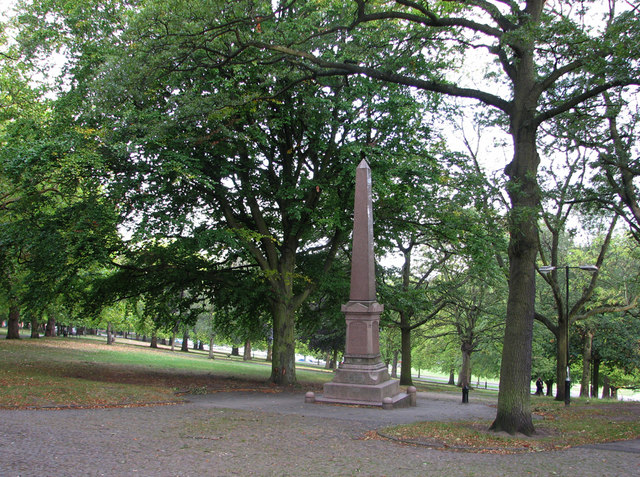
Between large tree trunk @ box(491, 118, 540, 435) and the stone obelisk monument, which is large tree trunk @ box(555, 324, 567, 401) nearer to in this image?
the stone obelisk monument

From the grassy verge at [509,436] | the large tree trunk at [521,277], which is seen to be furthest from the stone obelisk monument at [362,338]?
the large tree trunk at [521,277]

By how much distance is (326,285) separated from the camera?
1919 centimetres

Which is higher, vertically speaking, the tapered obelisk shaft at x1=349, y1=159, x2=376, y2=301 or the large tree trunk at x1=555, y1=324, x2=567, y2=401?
the tapered obelisk shaft at x1=349, y1=159, x2=376, y2=301

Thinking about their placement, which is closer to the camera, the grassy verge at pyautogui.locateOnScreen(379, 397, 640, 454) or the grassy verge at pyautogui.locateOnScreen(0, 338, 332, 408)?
the grassy verge at pyautogui.locateOnScreen(379, 397, 640, 454)

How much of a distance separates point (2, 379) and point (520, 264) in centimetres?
1336

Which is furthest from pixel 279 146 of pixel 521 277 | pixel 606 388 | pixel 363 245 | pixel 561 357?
pixel 606 388

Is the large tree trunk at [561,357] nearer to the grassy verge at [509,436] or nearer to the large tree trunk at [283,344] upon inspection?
the grassy verge at [509,436]

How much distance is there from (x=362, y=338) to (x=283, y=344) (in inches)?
194

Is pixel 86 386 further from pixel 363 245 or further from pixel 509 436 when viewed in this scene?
pixel 509 436

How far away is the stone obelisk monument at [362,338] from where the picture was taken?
551 inches

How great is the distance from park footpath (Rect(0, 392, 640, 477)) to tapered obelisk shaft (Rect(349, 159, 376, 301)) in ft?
15.4

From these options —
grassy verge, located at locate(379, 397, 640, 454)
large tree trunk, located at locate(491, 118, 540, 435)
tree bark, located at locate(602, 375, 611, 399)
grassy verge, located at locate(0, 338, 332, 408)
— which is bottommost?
tree bark, located at locate(602, 375, 611, 399)

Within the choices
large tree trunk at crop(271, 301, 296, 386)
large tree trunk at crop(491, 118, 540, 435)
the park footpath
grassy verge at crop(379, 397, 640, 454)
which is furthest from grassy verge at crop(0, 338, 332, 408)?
large tree trunk at crop(491, 118, 540, 435)

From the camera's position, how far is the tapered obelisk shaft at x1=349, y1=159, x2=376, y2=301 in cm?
1485
